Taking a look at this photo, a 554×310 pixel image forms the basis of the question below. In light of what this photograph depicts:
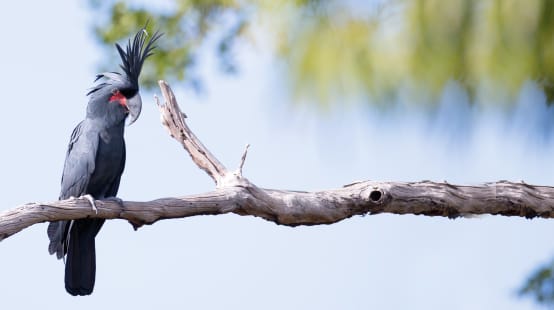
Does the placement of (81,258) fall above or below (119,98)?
below

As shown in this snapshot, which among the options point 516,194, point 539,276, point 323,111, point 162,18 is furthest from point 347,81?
point 162,18

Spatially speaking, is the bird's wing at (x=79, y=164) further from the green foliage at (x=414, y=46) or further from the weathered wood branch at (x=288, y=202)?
the green foliage at (x=414, y=46)

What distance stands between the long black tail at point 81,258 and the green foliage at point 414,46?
293cm

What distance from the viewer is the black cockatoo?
3.89 m

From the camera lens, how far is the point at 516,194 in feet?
11.6

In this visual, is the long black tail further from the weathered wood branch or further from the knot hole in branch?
the knot hole in branch

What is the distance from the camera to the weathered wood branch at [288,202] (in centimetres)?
304

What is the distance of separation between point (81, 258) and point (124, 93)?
0.94m

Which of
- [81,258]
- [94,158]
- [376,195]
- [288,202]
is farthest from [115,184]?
[376,195]

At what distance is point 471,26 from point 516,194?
2703 mm

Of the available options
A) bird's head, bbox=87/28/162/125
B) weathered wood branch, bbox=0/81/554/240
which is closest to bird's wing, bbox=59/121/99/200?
bird's head, bbox=87/28/162/125

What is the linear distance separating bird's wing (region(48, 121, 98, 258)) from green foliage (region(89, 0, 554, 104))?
112 inches

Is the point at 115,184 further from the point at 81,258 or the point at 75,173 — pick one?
the point at 81,258

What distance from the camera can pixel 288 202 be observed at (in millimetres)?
3270
